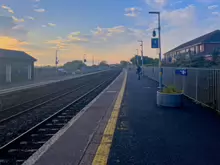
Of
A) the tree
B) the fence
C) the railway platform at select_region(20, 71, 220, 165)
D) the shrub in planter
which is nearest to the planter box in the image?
the shrub in planter

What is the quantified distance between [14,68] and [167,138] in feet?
105

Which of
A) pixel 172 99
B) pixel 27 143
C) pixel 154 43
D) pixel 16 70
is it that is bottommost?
pixel 27 143

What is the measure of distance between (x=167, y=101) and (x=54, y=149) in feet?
20.7

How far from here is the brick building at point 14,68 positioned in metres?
31.7

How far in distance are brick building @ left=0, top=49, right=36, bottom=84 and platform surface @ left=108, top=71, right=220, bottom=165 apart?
2644cm

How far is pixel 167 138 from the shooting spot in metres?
6.04

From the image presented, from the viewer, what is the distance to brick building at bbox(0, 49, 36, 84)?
104ft

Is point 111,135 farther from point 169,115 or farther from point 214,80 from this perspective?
point 214,80

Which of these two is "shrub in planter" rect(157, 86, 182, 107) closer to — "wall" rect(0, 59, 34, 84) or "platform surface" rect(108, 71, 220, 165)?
"platform surface" rect(108, 71, 220, 165)

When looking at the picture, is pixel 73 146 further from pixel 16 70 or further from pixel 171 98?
pixel 16 70

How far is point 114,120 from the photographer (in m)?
8.26

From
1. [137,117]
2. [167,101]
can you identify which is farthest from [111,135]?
[167,101]

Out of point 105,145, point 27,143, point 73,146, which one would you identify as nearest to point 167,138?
point 105,145

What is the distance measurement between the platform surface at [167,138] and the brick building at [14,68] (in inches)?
1041
